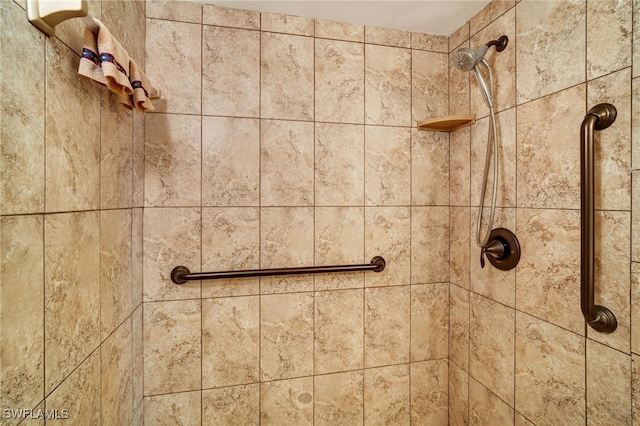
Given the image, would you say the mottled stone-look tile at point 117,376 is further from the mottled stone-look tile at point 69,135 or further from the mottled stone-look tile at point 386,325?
the mottled stone-look tile at point 386,325

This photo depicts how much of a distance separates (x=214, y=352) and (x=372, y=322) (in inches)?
29.5

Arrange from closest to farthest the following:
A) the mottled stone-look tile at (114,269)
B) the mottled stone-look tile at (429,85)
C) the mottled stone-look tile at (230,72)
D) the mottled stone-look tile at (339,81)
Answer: the mottled stone-look tile at (114,269)
the mottled stone-look tile at (230,72)
the mottled stone-look tile at (339,81)
the mottled stone-look tile at (429,85)

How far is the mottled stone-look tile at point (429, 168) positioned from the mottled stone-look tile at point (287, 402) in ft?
3.46

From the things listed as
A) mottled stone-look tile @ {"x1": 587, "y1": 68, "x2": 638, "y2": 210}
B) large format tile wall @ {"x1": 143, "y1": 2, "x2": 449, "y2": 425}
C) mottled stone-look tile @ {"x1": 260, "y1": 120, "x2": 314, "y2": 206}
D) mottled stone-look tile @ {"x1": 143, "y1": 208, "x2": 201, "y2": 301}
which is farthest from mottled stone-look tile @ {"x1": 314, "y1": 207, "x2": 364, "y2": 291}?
mottled stone-look tile @ {"x1": 587, "y1": 68, "x2": 638, "y2": 210}

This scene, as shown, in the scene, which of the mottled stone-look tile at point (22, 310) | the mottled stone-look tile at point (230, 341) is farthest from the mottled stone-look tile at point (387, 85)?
the mottled stone-look tile at point (22, 310)

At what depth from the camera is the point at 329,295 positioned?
1.44 metres

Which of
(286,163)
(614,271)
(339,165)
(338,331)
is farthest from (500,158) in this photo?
(338,331)

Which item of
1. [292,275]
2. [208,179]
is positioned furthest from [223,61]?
[292,275]

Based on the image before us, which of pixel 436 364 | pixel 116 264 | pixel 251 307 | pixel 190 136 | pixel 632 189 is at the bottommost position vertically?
pixel 436 364

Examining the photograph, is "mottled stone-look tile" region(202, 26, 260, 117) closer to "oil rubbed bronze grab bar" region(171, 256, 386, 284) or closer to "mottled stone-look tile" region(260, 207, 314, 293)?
"mottled stone-look tile" region(260, 207, 314, 293)

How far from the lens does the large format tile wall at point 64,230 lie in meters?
0.55

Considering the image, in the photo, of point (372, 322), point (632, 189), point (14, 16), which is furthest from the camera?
point (372, 322)

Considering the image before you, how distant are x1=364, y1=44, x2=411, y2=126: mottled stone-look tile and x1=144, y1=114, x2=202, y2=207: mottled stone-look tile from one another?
827 mm

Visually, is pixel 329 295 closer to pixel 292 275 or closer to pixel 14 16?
pixel 292 275
